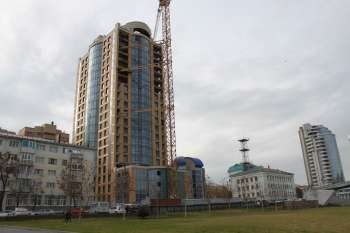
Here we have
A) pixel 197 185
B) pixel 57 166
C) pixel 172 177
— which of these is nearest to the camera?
pixel 57 166

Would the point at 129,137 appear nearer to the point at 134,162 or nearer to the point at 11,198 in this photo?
the point at 134,162

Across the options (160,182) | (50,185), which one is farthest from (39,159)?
(160,182)

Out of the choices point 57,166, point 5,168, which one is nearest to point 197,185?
point 57,166

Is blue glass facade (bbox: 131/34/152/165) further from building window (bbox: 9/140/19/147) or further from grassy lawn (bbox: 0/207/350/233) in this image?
grassy lawn (bbox: 0/207/350/233)

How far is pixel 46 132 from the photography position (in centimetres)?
16962

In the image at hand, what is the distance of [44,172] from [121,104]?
60.6 m

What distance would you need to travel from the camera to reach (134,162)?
503 ft

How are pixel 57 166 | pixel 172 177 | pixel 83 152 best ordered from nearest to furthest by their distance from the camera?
1. pixel 57 166
2. pixel 83 152
3. pixel 172 177

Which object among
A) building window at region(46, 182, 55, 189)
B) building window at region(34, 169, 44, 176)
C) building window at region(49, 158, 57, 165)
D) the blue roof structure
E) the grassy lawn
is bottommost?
the grassy lawn

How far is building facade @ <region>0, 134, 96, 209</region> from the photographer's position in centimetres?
9988

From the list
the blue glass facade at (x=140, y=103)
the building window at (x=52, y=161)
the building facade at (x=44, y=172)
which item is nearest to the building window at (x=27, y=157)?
the building facade at (x=44, y=172)

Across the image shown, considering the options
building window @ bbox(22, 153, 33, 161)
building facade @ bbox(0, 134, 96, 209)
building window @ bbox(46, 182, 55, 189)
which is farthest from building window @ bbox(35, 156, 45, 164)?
building window @ bbox(46, 182, 55, 189)

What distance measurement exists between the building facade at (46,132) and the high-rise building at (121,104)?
10.8 metres

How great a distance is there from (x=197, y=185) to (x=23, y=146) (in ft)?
260
